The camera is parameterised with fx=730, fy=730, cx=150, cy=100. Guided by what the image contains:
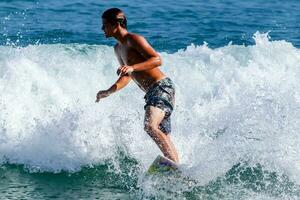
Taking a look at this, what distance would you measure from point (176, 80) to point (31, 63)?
8.87ft

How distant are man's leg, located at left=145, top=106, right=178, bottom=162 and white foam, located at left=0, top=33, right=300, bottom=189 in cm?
20

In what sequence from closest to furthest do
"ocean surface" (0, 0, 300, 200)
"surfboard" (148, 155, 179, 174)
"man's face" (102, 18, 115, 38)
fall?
"surfboard" (148, 155, 179, 174) < "man's face" (102, 18, 115, 38) < "ocean surface" (0, 0, 300, 200)

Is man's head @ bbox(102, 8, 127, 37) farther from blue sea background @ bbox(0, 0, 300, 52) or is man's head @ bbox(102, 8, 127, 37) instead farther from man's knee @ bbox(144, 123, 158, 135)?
blue sea background @ bbox(0, 0, 300, 52)

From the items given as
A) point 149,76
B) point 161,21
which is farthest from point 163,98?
point 161,21

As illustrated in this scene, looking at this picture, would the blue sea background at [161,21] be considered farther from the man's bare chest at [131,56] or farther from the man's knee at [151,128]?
the man's knee at [151,128]

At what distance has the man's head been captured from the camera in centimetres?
703

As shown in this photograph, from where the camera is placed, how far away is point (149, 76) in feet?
23.7

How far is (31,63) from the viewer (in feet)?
35.1

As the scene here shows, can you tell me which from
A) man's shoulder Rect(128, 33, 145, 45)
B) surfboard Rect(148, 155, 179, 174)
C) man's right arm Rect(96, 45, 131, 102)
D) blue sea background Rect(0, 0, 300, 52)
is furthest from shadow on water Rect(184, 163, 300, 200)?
blue sea background Rect(0, 0, 300, 52)

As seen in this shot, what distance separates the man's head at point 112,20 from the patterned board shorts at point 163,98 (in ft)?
2.23

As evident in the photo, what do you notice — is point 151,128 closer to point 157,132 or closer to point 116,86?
point 157,132

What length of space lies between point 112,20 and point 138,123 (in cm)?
180

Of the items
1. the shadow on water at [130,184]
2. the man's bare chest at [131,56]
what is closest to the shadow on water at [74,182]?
the shadow on water at [130,184]

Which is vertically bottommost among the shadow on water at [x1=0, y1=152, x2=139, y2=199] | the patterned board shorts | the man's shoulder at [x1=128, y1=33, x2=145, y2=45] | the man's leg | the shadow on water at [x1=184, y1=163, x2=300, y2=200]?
the shadow on water at [x1=0, y1=152, x2=139, y2=199]
